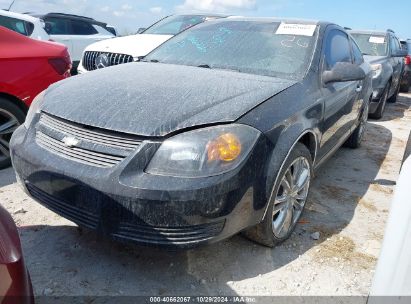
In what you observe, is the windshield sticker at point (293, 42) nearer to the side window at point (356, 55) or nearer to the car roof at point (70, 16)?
the side window at point (356, 55)

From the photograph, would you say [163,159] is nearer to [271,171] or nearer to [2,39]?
[271,171]

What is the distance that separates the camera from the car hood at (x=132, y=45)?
5.40m

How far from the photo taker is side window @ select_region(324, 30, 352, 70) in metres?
3.26

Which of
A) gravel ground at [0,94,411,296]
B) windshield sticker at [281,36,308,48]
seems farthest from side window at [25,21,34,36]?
windshield sticker at [281,36,308,48]

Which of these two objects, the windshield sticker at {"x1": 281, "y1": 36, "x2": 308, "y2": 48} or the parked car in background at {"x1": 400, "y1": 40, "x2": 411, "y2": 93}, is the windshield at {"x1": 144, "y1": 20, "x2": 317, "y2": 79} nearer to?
the windshield sticker at {"x1": 281, "y1": 36, "x2": 308, "y2": 48}

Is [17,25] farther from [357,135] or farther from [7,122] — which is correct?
[357,135]

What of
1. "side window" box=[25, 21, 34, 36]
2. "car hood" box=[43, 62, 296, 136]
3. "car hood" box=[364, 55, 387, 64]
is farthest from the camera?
"car hood" box=[364, 55, 387, 64]

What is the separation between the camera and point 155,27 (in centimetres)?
685

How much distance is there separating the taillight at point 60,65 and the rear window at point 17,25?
2.06 meters

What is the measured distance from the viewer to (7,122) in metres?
3.65

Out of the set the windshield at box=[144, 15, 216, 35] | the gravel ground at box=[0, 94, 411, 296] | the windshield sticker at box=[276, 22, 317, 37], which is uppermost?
the windshield sticker at box=[276, 22, 317, 37]

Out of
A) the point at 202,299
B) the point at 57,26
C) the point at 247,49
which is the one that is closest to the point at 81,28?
the point at 57,26

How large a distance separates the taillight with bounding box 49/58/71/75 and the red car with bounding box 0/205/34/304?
Result: 8.92 feet

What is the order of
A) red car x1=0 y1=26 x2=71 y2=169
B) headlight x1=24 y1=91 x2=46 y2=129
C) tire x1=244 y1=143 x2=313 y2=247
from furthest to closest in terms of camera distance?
red car x1=0 y1=26 x2=71 y2=169 → headlight x1=24 y1=91 x2=46 y2=129 → tire x1=244 y1=143 x2=313 y2=247
